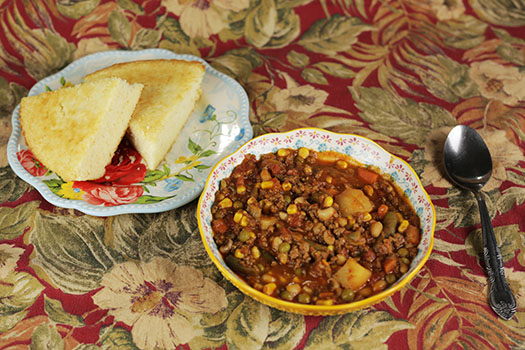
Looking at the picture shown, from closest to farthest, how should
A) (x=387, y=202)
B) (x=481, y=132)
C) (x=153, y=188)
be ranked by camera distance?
(x=387, y=202) → (x=153, y=188) → (x=481, y=132)

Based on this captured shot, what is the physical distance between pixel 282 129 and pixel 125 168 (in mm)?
1392

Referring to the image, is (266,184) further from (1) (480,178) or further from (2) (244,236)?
(1) (480,178)

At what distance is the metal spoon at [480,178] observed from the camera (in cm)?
309

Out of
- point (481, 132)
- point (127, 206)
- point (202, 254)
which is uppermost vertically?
point (127, 206)

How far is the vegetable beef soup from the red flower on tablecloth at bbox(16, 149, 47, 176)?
154 centimetres

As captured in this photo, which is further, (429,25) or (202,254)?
(429,25)

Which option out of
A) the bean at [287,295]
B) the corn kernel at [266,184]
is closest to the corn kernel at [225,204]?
the corn kernel at [266,184]

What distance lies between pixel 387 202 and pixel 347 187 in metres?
0.29

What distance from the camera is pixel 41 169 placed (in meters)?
3.87

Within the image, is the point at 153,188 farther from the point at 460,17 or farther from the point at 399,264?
the point at 460,17

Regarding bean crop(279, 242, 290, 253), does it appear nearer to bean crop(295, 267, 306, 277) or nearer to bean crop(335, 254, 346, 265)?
bean crop(295, 267, 306, 277)

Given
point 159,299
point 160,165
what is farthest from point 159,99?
point 159,299

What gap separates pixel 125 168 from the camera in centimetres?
406

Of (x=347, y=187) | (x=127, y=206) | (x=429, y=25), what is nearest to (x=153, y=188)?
(x=127, y=206)
